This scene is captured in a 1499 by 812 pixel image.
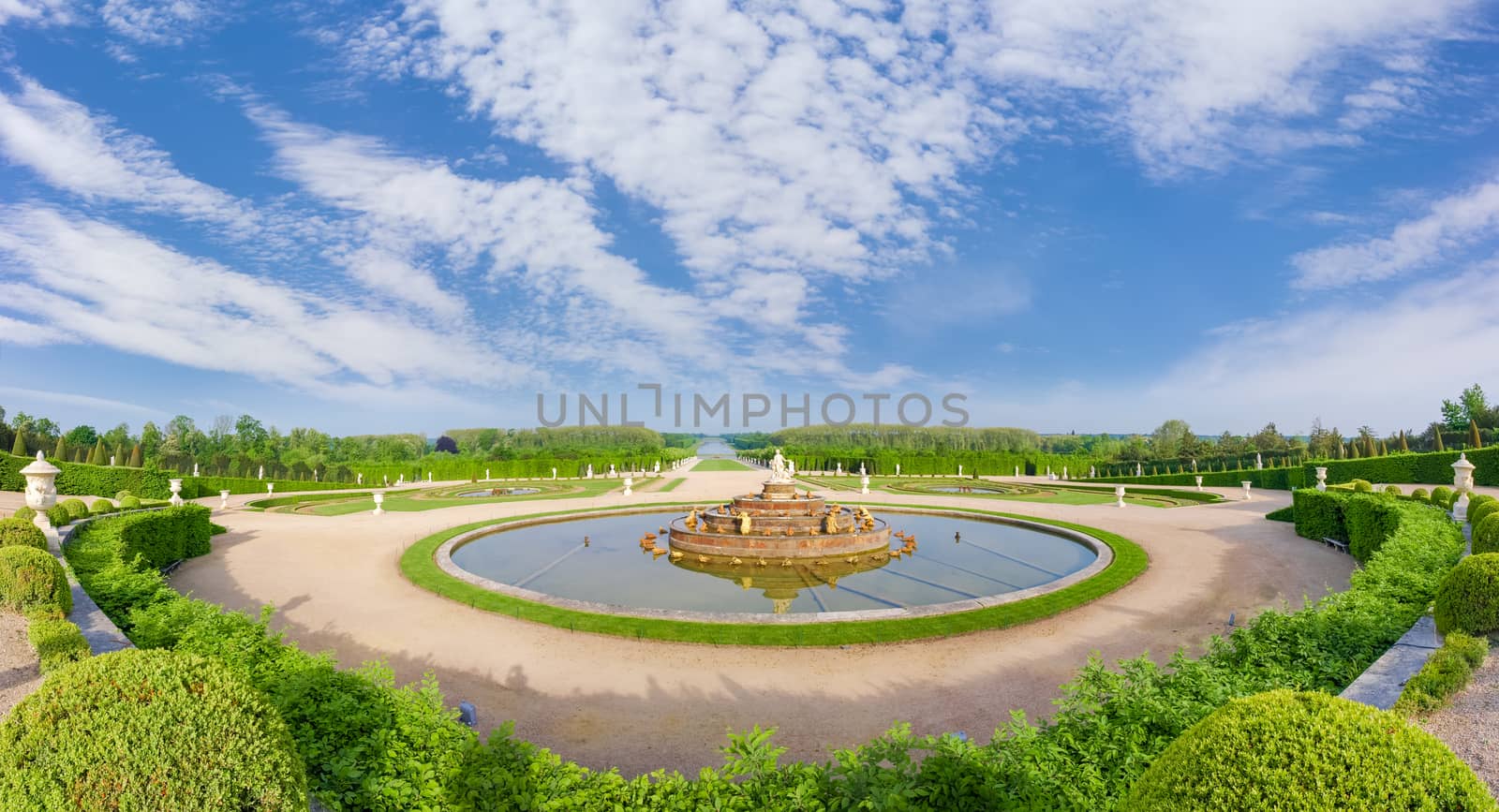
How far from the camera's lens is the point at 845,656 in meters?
10.8

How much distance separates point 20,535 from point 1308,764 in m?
19.8

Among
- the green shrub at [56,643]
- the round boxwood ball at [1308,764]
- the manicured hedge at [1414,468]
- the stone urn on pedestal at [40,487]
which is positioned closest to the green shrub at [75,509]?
the stone urn on pedestal at [40,487]

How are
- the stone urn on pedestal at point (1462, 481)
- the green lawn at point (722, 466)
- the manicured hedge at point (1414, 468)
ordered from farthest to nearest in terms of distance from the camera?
the green lawn at point (722, 466), the manicured hedge at point (1414, 468), the stone urn on pedestal at point (1462, 481)

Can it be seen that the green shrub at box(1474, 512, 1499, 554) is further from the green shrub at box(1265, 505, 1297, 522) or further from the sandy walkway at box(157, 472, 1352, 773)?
the green shrub at box(1265, 505, 1297, 522)

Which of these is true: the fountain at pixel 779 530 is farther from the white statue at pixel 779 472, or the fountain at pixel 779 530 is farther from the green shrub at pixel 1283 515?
the green shrub at pixel 1283 515

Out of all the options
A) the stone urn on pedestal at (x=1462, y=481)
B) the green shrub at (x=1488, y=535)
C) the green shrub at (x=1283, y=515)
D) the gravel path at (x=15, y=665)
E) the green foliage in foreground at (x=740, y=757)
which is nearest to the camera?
the green foliage in foreground at (x=740, y=757)

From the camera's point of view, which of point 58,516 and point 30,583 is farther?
point 58,516

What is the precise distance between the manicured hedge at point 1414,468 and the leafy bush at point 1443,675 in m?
34.5

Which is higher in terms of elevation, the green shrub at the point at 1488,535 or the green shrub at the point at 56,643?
the green shrub at the point at 1488,535

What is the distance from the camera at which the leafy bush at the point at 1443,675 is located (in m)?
6.40

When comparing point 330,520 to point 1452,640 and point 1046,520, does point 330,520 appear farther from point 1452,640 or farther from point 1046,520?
point 1452,640

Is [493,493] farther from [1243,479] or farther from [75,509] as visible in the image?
[1243,479]

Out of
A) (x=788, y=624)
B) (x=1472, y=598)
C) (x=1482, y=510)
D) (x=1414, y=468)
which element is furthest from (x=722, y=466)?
(x=1472, y=598)

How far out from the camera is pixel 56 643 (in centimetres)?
770
